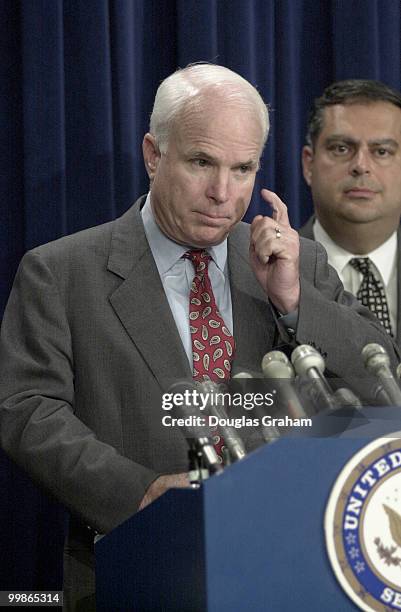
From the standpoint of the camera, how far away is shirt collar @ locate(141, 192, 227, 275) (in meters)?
1.99

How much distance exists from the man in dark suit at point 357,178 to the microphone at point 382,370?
1.39 m

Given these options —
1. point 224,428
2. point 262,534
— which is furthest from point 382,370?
point 262,534

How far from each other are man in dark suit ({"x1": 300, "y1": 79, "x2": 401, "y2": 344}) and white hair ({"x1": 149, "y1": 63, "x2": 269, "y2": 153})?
761 mm

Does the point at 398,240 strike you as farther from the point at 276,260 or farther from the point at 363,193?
the point at 276,260

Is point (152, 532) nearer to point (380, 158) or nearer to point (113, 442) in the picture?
point (113, 442)

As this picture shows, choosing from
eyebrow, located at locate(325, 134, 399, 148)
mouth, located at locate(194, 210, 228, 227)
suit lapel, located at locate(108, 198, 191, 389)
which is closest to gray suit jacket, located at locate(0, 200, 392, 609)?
suit lapel, located at locate(108, 198, 191, 389)

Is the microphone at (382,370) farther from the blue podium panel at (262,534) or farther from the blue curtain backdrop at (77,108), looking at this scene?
the blue curtain backdrop at (77,108)

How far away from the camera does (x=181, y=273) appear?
198 cm

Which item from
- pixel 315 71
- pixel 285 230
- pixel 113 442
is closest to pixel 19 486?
pixel 113 442

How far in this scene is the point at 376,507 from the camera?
1.08 metres

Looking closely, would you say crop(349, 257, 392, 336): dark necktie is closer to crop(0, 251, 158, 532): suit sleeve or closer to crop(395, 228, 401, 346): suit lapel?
crop(395, 228, 401, 346): suit lapel
